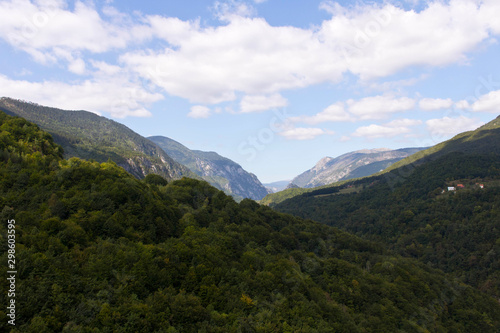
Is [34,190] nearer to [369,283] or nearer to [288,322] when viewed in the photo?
[288,322]

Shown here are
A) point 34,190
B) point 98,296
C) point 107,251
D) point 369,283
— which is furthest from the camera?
point 369,283

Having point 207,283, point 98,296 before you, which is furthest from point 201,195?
point 98,296

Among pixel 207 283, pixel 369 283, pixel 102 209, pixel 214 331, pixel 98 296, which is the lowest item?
pixel 369 283

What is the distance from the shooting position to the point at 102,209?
48.1m

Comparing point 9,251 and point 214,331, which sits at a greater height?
point 9,251

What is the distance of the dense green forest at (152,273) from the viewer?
1160 inches

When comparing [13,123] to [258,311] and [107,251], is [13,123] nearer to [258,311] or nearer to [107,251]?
[107,251]

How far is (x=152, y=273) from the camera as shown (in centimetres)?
3691

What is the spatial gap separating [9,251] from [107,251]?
1034 centimetres

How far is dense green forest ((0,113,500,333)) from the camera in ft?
96.7

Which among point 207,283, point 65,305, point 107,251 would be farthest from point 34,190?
point 207,283

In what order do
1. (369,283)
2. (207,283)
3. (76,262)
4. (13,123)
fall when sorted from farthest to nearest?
(369,283) → (13,123) → (207,283) → (76,262)

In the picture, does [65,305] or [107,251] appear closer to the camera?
[65,305]

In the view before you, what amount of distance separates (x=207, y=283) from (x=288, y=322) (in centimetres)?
1242
